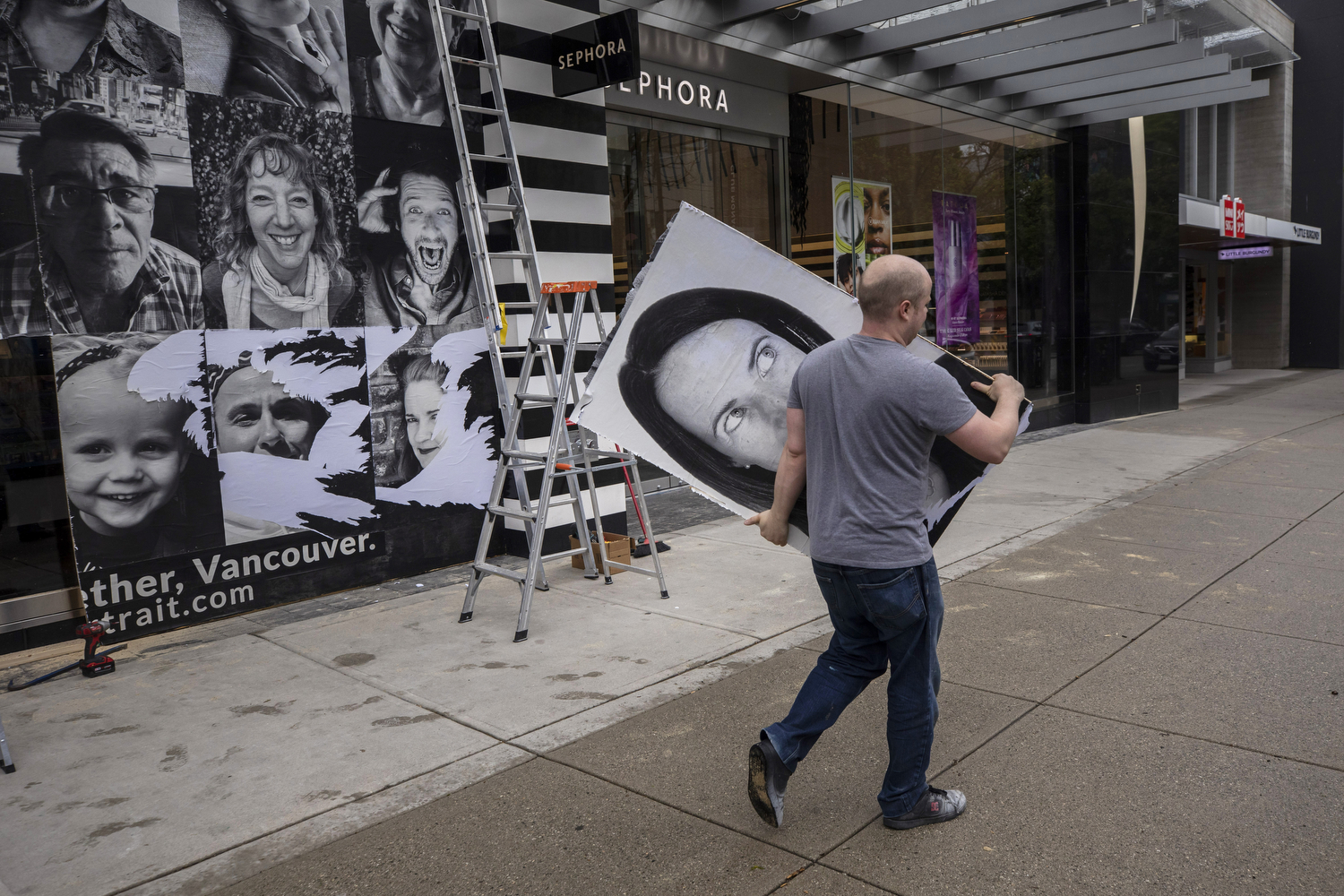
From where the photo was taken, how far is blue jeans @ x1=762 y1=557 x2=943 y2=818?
3002 millimetres

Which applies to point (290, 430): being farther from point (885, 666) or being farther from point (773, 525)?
point (885, 666)

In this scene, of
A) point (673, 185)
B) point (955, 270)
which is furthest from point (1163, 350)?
point (673, 185)

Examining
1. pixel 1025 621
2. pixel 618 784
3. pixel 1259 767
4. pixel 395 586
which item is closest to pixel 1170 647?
pixel 1025 621

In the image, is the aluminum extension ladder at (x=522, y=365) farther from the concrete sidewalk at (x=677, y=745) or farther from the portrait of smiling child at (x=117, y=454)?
the portrait of smiling child at (x=117, y=454)

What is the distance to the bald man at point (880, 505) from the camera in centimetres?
296

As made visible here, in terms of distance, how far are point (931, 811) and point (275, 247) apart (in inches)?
196

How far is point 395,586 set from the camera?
652 cm

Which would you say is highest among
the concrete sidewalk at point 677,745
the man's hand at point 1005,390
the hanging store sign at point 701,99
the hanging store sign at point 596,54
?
the hanging store sign at point 701,99

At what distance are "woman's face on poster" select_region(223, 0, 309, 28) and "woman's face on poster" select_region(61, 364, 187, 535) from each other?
2.30 meters

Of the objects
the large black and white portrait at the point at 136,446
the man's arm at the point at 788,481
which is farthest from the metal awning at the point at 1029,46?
the man's arm at the point at 788,481

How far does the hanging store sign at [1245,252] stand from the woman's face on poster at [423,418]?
2599 cm

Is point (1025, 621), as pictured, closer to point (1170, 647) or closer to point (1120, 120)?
point (1170, 647)

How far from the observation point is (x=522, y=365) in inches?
238

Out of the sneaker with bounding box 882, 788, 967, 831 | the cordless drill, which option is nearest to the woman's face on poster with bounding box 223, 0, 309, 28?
the cordless drill
